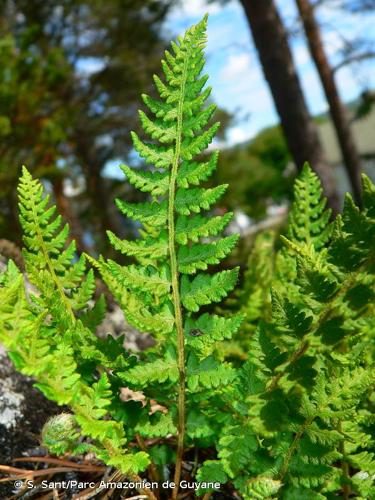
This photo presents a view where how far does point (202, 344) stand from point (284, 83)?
21.3ft

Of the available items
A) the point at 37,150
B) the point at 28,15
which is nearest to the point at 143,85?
the point at 28,15

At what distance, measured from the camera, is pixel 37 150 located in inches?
370

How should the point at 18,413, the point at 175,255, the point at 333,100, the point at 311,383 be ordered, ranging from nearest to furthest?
the point at 311,383
the point at 175,255
the point at 18,413
the point at 333,100

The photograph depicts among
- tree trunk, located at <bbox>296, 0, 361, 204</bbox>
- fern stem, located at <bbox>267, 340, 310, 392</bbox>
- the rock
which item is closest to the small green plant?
fern stem, located at <bbox>267, 340, 310, 392</bbox>

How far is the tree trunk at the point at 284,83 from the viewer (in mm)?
6738

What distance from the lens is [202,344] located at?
2.49ft

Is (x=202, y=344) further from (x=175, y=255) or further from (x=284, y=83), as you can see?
(x=284, y=83)

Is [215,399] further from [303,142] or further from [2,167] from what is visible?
[2,167]

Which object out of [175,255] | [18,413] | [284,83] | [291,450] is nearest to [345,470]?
[291,450]

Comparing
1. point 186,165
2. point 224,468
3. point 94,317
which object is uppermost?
point 186,165

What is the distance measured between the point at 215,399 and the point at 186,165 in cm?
37

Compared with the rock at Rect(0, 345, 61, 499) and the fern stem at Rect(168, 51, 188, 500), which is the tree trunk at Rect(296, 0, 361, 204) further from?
the fern stem at Rect(168, 51, 188, 500)

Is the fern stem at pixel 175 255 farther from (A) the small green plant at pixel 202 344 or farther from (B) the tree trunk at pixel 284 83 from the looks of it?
(B) the tree trunk at pixel 284 83

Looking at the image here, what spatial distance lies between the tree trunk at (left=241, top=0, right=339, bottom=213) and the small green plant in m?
6.05
